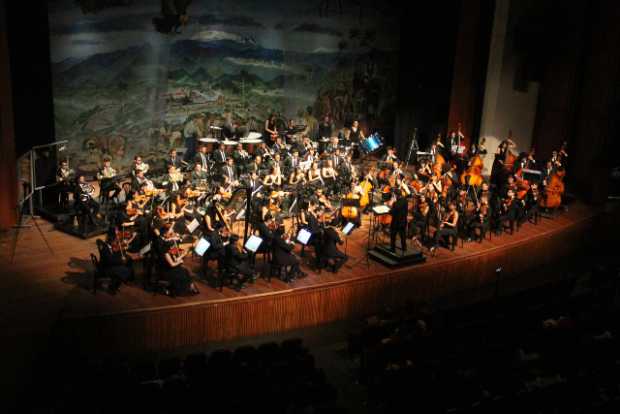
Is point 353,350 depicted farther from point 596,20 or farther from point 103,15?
point 596,20

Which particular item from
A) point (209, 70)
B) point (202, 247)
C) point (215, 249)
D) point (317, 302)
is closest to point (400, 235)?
point (317, 302)

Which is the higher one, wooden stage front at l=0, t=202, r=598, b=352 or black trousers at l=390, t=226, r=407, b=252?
black trousers at l=390, t=226, r=407, b=252

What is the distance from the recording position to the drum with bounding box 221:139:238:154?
51.1ft

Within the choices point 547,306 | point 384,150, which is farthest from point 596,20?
point 547,306

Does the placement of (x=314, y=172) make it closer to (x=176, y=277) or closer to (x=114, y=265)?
(x=176, y=277)

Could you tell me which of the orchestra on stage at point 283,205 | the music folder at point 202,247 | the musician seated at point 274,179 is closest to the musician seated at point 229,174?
the orchestra on stage at point 283,205

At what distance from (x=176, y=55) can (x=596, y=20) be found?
33.3ft

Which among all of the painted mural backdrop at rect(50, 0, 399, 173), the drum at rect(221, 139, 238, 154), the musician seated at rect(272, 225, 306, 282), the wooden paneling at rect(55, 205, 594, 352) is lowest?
the wooden paneling at rect(55, 205, 594, 352)

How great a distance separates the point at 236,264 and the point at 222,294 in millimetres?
506

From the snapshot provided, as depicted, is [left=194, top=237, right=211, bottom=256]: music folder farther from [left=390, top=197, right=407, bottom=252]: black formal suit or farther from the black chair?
[left=390, top=197, right=407, bottom=252]: black formal suit

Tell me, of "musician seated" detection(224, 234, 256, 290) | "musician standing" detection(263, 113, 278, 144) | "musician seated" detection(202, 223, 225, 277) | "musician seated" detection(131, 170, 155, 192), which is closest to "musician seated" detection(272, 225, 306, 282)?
"musician seated" detection(224, 234, 256, 290)

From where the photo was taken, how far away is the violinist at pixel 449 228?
12.6 meters

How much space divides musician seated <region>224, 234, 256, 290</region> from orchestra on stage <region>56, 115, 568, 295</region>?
0.07 ft

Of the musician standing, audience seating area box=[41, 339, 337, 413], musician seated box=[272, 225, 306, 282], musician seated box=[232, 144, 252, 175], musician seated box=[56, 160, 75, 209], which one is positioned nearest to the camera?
audience seating area box=[41, 339, 337, 413]
